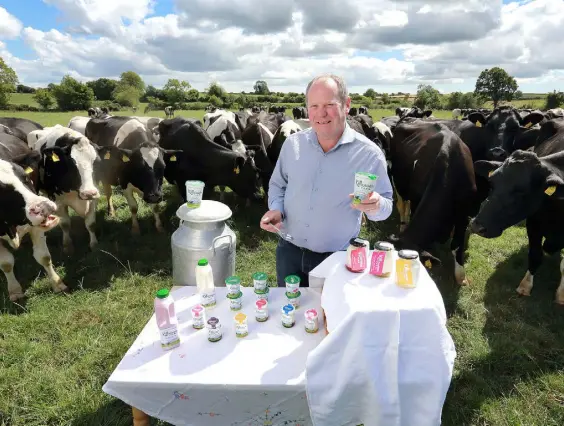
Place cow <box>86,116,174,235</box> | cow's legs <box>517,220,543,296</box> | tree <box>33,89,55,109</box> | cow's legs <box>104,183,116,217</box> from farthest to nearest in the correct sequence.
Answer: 1. tree <box>33,89,55,109</box>
2. cow's legs <box>104,183,116,217</box>
3. cow <box>86,116,174,235</box>
4. cow's legs <box>517,220,543,296</box>

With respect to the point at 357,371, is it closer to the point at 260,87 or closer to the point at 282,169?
the point at 282,169

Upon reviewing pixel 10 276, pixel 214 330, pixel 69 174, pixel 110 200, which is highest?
pixel 69 174

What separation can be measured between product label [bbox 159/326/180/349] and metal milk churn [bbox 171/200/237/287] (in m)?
0.90

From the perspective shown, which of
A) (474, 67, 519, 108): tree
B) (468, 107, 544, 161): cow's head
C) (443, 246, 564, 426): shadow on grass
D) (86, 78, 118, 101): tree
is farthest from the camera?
(86, 78, 118, 101): tree

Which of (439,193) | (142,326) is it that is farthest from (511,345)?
(142,326)

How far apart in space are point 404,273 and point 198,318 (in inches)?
48.2

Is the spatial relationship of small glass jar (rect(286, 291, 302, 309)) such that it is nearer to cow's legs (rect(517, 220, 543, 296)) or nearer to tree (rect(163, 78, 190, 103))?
cow's legs (rect(517, 220, 543, 296))

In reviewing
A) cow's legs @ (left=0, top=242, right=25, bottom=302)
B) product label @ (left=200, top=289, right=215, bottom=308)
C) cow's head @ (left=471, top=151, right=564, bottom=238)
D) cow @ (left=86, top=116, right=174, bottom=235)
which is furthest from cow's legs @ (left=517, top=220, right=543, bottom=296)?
cow's legs @ (left=0, top=242, right=25, bottom=302)

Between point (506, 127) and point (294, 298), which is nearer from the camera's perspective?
point (294, 298)

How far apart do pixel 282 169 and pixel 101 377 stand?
7.94ft

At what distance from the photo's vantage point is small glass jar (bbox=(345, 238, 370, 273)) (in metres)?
2.06

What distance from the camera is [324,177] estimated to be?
2539 mm

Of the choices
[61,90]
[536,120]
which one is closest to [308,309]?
[536,120]

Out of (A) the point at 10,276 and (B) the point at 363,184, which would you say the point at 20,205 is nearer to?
(A) the point at 10,276
